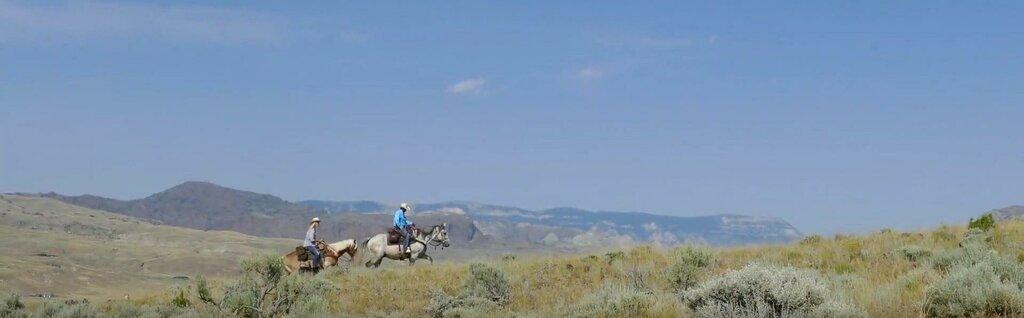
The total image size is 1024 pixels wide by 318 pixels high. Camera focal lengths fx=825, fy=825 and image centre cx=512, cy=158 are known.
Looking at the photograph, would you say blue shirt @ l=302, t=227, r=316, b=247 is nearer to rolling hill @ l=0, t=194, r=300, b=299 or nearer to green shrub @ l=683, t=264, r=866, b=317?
green shrub @ l=683, t=264, r=866, b=317

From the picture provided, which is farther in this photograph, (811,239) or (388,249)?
(388,249)

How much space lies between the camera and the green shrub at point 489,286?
1616cm

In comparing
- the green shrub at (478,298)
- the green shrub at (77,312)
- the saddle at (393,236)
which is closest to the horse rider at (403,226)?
the saddle at (393,236)

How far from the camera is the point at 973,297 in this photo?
9359 mm

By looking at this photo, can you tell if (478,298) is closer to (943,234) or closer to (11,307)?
(11,307)

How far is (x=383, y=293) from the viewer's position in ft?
60.2

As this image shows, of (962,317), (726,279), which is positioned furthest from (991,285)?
(726,279)

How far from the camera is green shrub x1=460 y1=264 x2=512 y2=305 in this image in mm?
16156

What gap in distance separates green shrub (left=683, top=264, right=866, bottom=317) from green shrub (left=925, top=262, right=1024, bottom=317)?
93 cm

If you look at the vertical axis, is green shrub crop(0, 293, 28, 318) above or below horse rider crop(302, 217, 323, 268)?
below

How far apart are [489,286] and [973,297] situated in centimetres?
942

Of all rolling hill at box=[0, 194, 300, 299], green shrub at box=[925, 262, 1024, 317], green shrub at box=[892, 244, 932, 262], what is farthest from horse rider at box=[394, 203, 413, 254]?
rolling hill at box=[0, 194, 300, 299]

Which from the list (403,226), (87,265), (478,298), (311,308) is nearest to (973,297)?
(478,298)

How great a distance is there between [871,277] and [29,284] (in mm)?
99114
